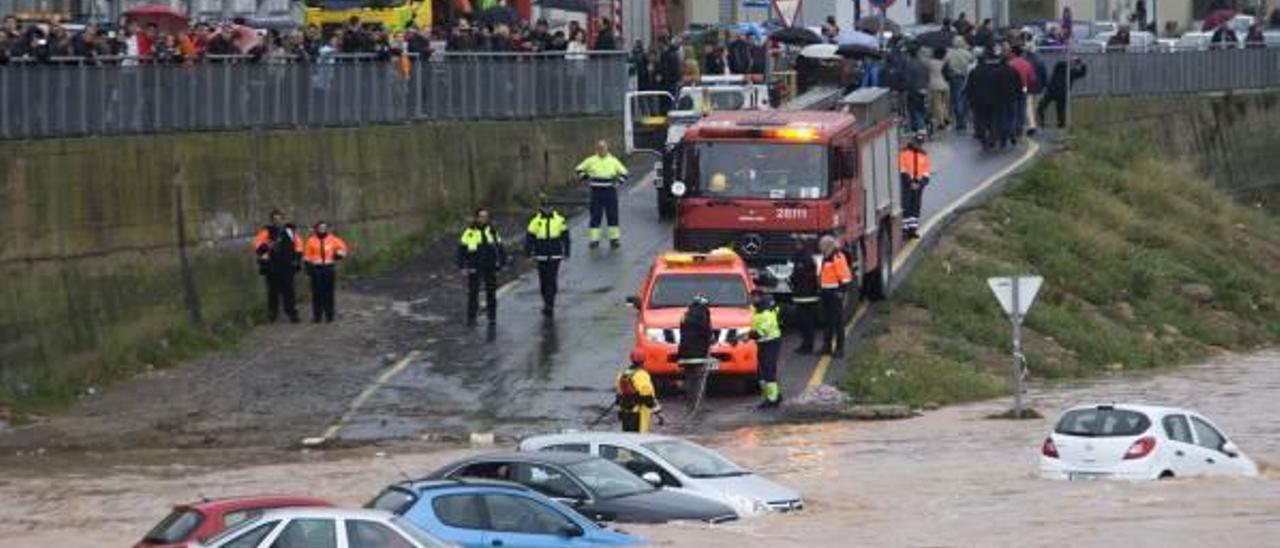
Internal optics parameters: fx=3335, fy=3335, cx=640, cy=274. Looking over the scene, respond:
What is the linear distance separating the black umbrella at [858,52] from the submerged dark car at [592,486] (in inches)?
1262

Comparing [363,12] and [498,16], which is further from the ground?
[363,12]

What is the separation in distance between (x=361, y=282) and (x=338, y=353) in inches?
209

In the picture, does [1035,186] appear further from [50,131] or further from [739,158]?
[50,131]

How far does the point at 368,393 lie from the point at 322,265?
4.10 metres

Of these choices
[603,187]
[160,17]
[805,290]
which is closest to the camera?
[805,290]

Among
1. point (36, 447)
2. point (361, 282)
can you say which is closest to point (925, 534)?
point (36, 447)

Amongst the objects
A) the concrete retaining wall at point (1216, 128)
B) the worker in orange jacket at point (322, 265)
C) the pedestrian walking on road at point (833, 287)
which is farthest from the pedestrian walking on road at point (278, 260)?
the concrete retaining wall at point (1216, 128)

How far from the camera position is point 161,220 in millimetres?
43281

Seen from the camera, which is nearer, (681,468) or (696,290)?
(681,468)

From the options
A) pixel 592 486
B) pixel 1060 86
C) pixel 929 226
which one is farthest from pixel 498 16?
pixel 592 486

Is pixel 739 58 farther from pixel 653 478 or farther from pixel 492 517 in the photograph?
pixel 492 517

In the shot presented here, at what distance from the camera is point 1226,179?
74.9 m

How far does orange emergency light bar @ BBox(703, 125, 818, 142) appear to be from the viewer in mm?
42719

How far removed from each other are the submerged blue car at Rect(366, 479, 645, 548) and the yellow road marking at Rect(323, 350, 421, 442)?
36.8 feet
